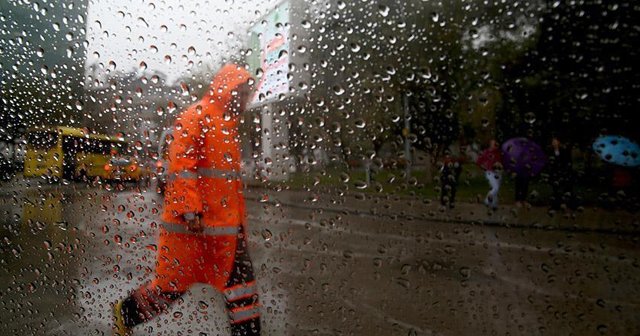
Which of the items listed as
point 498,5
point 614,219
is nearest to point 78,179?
point 498,5

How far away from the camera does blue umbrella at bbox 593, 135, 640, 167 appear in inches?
37.6

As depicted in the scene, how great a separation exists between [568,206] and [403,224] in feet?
1.50

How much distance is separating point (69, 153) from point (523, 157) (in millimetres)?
1938

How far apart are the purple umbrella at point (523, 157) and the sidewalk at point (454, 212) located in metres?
0.09

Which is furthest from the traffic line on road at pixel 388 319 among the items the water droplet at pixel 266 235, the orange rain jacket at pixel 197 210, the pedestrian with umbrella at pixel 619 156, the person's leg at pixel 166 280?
the pedestrian with umbrella at pixel 619 156

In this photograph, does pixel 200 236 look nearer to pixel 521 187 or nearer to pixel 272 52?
pixel 272 52

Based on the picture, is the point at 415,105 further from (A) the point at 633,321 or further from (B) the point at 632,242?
(A) the point at 633,321

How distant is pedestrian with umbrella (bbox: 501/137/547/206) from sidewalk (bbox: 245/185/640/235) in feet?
0.16

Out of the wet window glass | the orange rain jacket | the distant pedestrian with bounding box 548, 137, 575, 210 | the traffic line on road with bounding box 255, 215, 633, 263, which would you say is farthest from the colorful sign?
the distant pedestrian with bounding box 548, 137, 575, 210

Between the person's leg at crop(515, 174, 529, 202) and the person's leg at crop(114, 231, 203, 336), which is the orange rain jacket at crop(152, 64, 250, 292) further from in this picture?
the person's leg at crop(515, 174, 529, 202)

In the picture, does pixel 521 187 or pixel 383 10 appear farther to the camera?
pixel 383 10

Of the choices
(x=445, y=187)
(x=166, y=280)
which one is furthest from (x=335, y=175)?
(x=166, y=280)

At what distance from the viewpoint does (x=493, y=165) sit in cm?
113

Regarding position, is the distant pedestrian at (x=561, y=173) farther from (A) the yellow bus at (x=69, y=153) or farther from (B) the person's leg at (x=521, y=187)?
(A) the yellow bus at (x=69, y=153)
